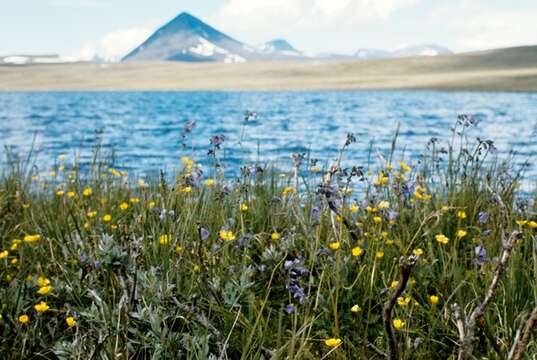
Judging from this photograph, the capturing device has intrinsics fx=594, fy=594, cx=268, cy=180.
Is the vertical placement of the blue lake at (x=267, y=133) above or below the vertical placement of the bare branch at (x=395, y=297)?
below

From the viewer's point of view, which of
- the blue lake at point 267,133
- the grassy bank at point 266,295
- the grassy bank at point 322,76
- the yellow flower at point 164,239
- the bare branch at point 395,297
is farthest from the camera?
the grassy bank at point 322,76

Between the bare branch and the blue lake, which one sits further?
the blue lake

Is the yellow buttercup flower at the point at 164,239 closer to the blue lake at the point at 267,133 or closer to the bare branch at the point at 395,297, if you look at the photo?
the bare branch at the point at 395,297

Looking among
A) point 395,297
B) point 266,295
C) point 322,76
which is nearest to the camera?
point 395,297

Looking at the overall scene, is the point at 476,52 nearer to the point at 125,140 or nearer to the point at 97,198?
the point at 125,140

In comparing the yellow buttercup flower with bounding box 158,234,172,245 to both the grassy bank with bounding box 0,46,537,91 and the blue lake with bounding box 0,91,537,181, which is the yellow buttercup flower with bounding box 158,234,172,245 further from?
the grassy bank with bounding box 0,46,537,91

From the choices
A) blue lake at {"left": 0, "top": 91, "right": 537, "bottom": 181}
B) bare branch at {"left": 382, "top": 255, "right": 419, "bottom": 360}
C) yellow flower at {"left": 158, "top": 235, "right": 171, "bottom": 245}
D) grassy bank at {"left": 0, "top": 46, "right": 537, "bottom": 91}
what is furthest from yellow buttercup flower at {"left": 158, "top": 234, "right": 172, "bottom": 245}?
grassy bank at {"left": 0, "top": 46, "right": 537, "bottom": 91}

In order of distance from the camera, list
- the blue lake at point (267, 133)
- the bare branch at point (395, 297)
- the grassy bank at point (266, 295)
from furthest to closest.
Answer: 1. the blue lake at point (267, 133)
2. the grassy bank at point (266, 295)
3. the bare branch at point (395, 297)

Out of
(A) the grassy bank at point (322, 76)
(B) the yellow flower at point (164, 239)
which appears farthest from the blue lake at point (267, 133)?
(A) the grassy bank at point (322, 76)

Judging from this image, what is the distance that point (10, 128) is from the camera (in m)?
20.8

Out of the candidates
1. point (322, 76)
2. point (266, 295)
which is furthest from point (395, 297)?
point (322, 76)

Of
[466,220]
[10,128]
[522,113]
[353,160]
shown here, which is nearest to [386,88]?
[522,113]

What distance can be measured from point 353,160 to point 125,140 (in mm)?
8633

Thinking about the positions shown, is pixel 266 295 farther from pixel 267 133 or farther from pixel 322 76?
pixel 322 76
